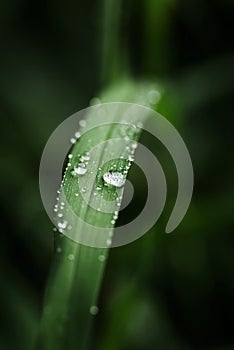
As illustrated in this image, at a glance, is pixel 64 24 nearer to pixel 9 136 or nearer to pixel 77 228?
pixel 9 136

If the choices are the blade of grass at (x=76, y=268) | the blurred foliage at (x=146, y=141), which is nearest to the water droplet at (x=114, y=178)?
the blade of grass at (x=76, y=268)

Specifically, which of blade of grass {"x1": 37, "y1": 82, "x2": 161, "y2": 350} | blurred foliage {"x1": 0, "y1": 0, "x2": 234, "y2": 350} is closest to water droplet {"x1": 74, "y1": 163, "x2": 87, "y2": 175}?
blade of grass {"x1": 37, "y1": 82, "x2": 161, "y2": 350}

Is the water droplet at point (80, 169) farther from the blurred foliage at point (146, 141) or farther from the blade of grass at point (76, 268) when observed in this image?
the blurred foliage at point (146, 141)

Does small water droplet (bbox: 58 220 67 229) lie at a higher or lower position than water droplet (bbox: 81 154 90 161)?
lower

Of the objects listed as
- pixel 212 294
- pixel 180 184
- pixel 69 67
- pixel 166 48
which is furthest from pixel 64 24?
pixel 212 294

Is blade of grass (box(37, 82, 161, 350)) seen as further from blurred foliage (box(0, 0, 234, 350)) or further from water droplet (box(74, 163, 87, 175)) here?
blurred foliage (box(0, 0, 234, 350))
